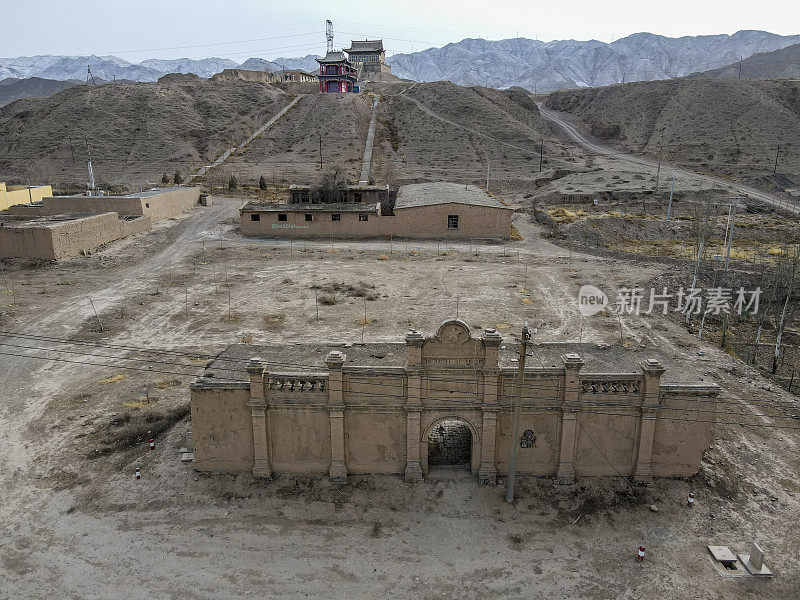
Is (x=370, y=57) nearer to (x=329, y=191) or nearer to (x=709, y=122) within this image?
(x=709, y=122)

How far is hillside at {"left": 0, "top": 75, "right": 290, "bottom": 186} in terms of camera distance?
77.6 metres

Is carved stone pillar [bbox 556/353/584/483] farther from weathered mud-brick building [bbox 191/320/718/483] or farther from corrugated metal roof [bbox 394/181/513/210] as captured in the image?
corrugated metal roof [bbox 394/181/513/210]

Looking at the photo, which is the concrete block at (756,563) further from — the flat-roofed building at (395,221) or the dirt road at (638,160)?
the dirt road at (638,160)

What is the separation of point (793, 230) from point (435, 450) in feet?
162

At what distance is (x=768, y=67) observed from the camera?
519ft

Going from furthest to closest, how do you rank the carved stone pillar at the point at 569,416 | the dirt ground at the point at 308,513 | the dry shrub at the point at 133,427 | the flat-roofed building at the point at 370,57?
the flat-roofed building at the point at 370,57, the dry shrub at the point at 133,427, the carved stone pillar at the point at 569,416, the dirt ground at the point at 308,513

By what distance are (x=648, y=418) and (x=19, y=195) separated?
211 ft

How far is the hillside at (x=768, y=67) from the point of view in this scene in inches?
5965

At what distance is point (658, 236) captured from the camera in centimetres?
4966

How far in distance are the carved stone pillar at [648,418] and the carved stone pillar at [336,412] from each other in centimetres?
788

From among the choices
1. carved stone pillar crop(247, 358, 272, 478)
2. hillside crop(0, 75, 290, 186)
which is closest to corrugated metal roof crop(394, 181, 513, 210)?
carved stone pillar crop(247, 358, 272, 478)

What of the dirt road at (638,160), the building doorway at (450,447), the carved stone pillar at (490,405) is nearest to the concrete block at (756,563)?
the carved stone pillar at (490,405)

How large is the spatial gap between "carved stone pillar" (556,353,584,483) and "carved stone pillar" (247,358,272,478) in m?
7.87

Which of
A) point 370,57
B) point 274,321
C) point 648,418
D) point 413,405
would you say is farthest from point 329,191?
point 370,57
